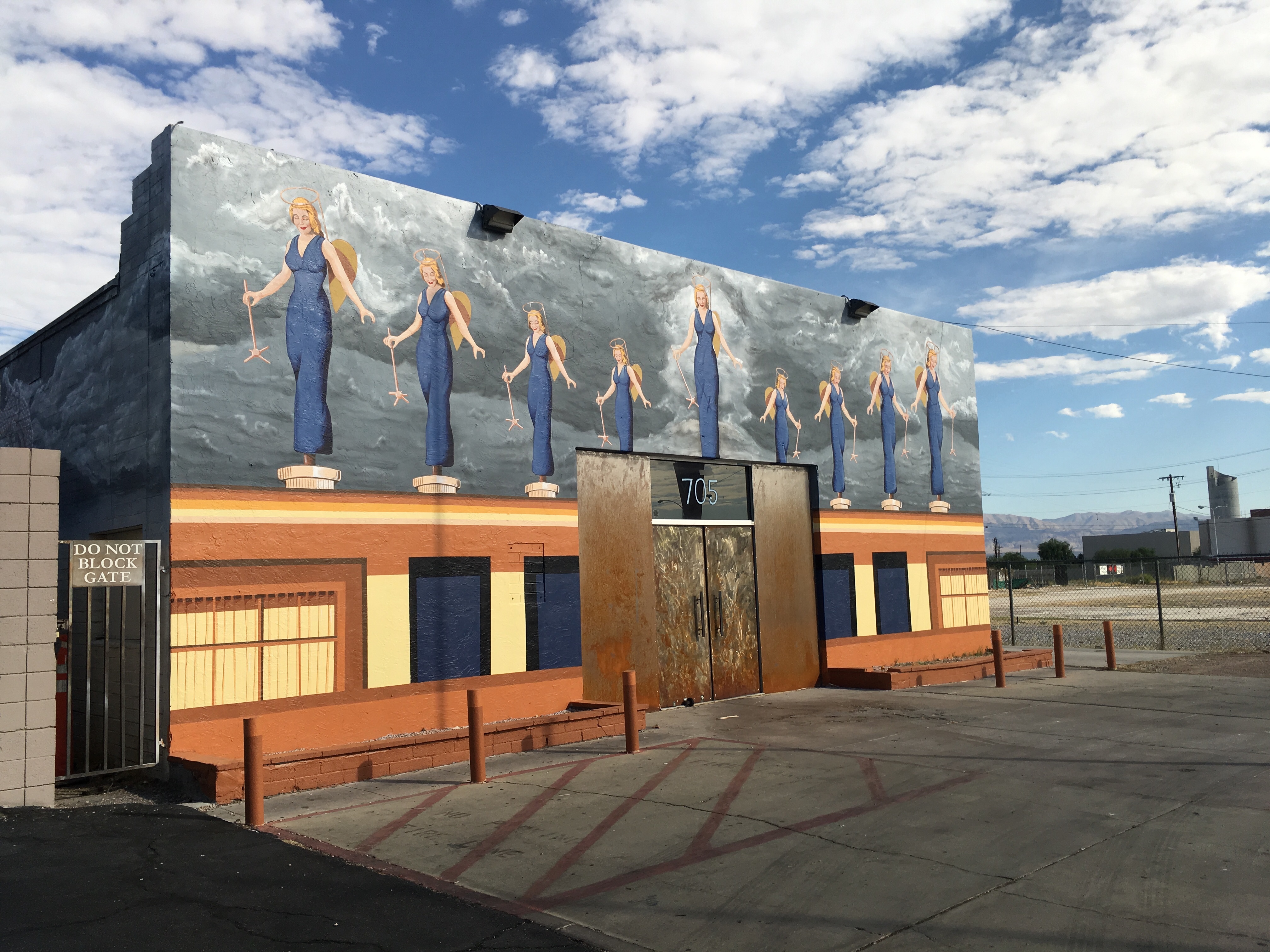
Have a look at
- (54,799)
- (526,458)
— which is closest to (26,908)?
(54,799)

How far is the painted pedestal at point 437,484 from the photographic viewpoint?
1228 centimetres

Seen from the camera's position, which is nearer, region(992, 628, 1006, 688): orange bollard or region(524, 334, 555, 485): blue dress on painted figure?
region(524, 334, 555, 485): blue dress on painted figure

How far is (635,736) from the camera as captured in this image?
436 inches

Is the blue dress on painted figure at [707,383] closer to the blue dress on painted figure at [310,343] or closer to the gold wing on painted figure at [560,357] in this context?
the gold wing on painted figure at [560,357]

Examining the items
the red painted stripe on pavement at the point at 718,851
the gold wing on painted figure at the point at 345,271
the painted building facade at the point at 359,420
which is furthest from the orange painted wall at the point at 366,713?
the red painted stripe on pavement at the point at 718,851

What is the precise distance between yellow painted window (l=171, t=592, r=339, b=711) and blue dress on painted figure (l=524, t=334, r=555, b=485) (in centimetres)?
370

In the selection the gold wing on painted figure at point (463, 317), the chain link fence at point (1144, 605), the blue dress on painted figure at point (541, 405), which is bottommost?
the chain link fence at point (1144, 605)

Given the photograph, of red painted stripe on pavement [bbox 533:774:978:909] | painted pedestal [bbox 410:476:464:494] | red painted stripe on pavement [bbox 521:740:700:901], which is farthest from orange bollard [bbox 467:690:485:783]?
painted pedestal [bbox 410:476:464:494]

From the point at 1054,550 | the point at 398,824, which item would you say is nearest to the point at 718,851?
the point at 398,824

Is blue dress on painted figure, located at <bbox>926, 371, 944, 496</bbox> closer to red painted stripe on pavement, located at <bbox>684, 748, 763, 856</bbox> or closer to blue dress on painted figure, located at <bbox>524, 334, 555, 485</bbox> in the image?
blue dress on painted figure, located at <bbox>524, 334, 555, 485</bbox>

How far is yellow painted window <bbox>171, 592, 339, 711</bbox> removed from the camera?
1008 cm

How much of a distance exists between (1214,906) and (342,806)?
23.2 ft

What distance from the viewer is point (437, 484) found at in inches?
490

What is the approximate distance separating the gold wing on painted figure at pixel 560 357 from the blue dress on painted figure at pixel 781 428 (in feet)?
16.1
